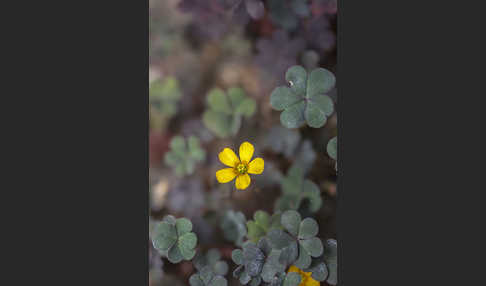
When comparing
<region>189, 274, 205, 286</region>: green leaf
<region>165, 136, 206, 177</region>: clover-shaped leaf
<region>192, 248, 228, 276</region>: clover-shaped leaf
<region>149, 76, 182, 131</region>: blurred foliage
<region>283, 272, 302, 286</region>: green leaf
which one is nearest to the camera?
<region>283, 272, 302, 286</region>: green leaf

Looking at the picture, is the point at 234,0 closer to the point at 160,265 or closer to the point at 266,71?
the point at 266,71

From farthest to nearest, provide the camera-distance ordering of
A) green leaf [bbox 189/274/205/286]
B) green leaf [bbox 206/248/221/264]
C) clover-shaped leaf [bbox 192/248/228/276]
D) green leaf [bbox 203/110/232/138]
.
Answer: green leaf [bbox 203/110/232/138] → green leaf [bbox 206/248/221/264] → clover-shaped leaf [bbox 192/248/228/276] → green leaf [bbox 189/274/205/286]

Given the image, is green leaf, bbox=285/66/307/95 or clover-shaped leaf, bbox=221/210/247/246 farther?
clover-shaped leaf, bbox=221/210/247/246

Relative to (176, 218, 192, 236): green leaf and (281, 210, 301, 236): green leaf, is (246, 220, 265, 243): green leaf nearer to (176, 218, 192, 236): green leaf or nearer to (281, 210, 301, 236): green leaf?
(281, 210, 301, 236): green leaf

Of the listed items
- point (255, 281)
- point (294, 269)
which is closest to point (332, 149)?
point (294, 269)

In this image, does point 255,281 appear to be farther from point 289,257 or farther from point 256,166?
point 256,166

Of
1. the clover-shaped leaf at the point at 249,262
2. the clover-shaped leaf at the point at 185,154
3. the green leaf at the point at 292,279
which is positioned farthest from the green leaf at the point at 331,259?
the clover-shaped leaf at the point at 185,154

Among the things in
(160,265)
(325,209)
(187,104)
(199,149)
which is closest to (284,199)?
(325,209)

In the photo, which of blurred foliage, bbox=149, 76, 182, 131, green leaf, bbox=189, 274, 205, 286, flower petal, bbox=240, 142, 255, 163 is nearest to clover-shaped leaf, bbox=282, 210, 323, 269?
flower petal, bbox=240, 142, 255, 163
